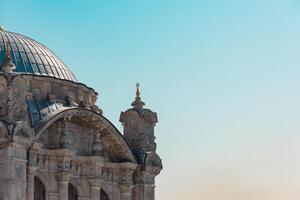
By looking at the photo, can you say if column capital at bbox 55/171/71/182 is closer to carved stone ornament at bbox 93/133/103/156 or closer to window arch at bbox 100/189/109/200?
carved stone ornament at bbox 93/133/103/156

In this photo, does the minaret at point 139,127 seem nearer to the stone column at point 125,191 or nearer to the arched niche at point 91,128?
the arched niche at point 91,128

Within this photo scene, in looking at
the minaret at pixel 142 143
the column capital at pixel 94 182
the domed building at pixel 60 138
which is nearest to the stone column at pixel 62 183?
the domed building at pixel 60 138

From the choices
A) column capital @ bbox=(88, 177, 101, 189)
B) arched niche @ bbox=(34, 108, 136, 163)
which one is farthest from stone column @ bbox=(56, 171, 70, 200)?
column capital @ bbox=(88, 177, 101, 189)

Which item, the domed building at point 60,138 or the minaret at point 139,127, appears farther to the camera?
the minaret at point 139,127

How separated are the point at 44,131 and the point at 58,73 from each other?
6.08 m

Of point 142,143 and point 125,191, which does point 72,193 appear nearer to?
point 125,191

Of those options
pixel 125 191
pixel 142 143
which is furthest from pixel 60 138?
pixel 142 143

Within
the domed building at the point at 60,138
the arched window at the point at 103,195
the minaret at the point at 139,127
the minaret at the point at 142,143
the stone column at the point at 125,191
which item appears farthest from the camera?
the minaret at the point at 139,127

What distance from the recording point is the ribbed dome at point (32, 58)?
4734 cm

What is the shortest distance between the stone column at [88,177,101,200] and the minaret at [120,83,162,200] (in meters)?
3.40

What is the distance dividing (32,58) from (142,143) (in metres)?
7.83

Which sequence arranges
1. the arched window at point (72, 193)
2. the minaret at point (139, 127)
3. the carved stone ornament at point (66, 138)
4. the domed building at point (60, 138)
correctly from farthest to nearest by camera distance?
the minaret at point (139, 127), the arched window at point (72, 193), the carved stone ornament at point (66, 138), the domed building at point (60, 138)

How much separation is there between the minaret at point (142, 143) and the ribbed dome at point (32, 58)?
3931mm

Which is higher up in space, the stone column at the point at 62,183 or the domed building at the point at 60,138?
the domed building at the point at 60,138
